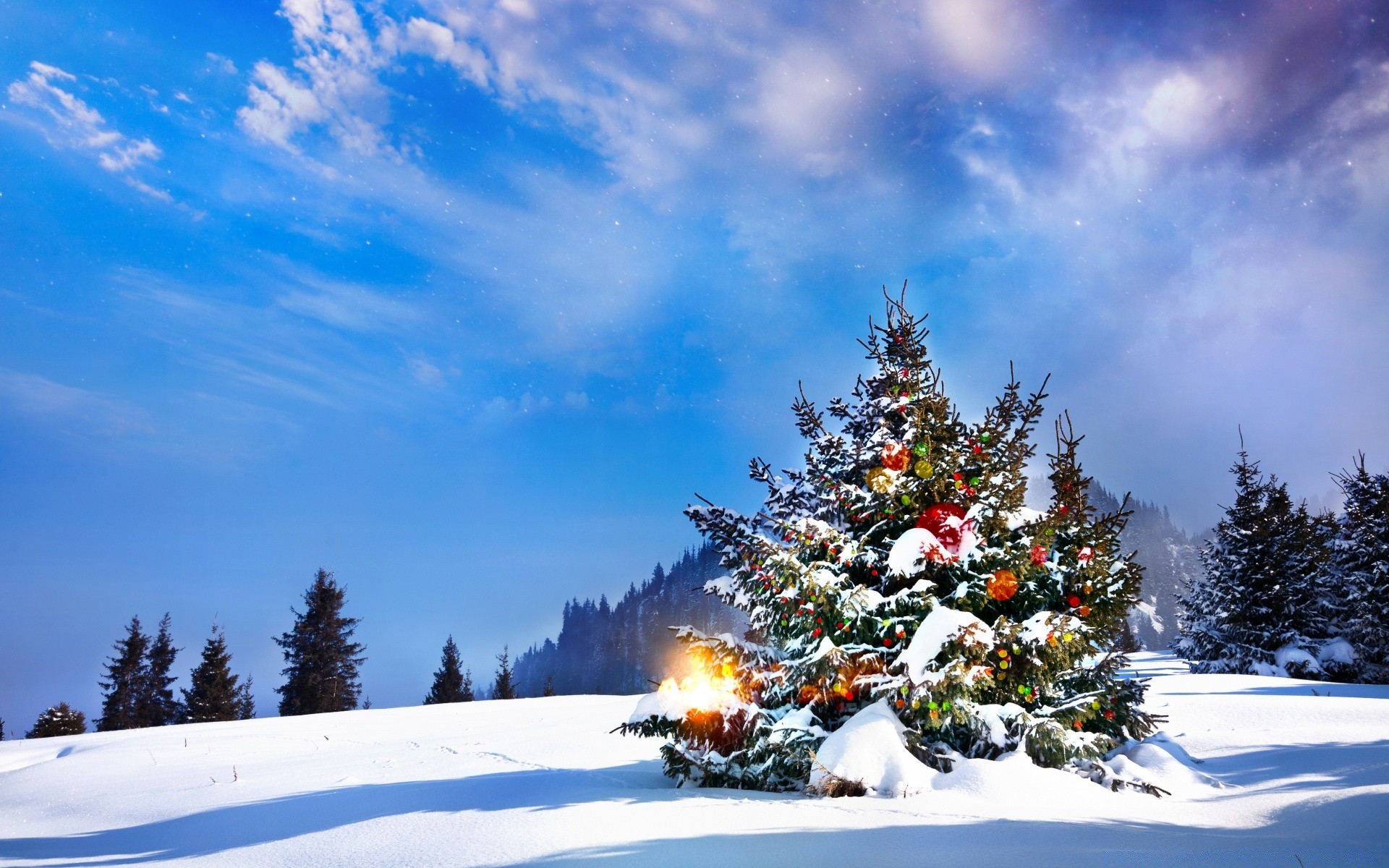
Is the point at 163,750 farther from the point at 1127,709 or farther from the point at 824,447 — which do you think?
the point at 1127,709

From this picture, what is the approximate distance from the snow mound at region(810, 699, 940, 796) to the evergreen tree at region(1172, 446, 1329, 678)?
21.9 metres

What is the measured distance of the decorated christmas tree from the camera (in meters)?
6.03

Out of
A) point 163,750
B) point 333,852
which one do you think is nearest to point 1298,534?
point 333,852

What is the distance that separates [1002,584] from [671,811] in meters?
4.04

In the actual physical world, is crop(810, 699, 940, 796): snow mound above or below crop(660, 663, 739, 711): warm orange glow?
below

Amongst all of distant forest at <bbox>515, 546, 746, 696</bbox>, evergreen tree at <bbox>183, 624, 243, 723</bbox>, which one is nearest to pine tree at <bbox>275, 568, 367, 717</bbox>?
evergreen tree at <bbox>183, 624, 243, 723</bbox>

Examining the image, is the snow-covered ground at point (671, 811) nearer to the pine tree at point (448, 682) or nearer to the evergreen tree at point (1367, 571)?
the evergreen tree at point (1367, 571)

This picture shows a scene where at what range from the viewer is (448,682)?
3969 cm

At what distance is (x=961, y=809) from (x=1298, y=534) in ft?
81.8

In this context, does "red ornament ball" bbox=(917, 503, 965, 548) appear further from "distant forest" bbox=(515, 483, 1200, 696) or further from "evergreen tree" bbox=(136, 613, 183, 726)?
"distant forest" bbox=(515, 483, 1200, 696)

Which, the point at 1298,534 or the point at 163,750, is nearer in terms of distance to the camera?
the point at 163,750

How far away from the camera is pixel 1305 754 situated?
6.43m

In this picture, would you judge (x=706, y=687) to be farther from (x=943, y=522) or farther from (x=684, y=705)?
(x=943, y=522)

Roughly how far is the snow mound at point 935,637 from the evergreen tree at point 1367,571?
22133 mm
